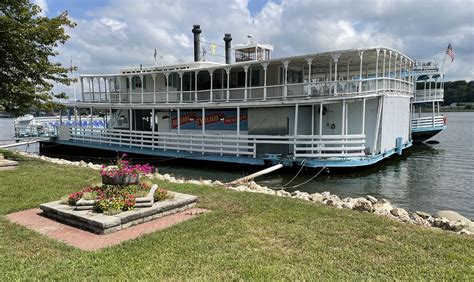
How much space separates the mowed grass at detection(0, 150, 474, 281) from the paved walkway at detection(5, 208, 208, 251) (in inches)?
9.2

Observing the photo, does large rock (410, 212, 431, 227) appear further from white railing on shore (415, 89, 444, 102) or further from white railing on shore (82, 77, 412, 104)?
white railing on shore (415, 89, 444, 102)

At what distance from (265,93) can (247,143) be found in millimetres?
2888

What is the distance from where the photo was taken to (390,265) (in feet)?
17.3

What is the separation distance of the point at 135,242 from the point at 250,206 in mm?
3115

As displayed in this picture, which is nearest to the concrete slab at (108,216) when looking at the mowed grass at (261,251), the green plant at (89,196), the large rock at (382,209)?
the green plant at (89,196)

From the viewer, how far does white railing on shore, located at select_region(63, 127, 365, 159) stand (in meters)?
16.2

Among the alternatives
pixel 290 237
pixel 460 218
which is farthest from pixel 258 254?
pixel 460 218

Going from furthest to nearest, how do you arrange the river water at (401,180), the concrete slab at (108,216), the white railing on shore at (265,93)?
1. the white railing on shore at (265,93)
2. the river water at (401,180)
3. the concrete slab at (108,216)

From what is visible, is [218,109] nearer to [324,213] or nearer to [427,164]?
[427,164]

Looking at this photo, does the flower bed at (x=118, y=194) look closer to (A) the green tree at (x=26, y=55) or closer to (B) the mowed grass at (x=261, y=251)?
(B) the mowed grass at (x=261, y=251)

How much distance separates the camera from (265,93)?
18000 mm

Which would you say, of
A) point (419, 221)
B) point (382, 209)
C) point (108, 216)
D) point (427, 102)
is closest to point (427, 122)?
point (427, 102)

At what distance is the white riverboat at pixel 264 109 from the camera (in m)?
16.7

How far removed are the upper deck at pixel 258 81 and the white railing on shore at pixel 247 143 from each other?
183cm
